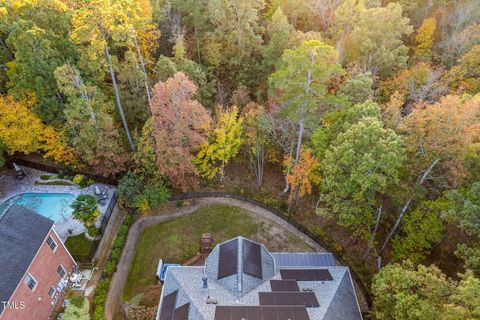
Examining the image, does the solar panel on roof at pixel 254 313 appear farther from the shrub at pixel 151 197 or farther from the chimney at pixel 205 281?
the shrub at pixel 151 197

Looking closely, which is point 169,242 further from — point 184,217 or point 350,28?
point 350,28

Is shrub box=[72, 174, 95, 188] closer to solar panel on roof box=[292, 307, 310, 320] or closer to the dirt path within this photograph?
the dirt path

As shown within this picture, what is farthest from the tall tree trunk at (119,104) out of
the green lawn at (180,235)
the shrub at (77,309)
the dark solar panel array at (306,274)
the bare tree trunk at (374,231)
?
the bare tree trunk at (374,231)

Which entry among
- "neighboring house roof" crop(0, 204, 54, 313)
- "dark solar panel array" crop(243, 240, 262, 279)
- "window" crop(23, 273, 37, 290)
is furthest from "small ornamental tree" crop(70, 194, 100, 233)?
"dark solar panel array" crop(243, 240, 262, 279)

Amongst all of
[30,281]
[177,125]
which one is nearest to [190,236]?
[177,125]

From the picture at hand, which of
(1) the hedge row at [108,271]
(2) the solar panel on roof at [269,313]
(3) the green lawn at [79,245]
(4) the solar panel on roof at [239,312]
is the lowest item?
(1) the hedge row at [108,271]

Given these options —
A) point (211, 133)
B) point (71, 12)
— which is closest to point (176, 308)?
point (211, 133)
